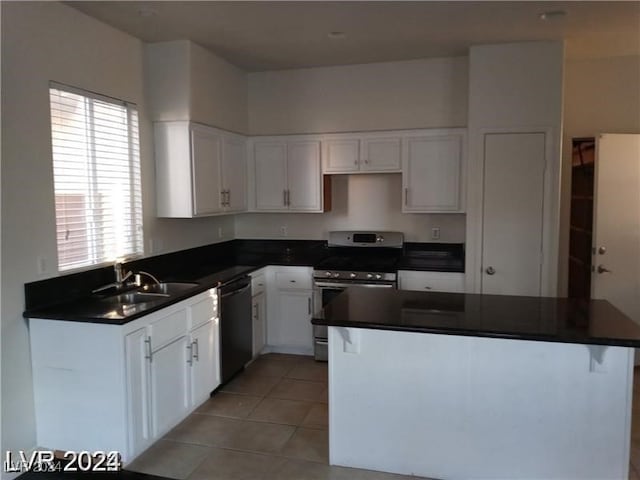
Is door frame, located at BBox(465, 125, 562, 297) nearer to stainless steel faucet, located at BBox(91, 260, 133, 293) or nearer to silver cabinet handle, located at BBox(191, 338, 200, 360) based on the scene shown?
silver cabinet handle, located at BBox(191, 338, 200, 360)

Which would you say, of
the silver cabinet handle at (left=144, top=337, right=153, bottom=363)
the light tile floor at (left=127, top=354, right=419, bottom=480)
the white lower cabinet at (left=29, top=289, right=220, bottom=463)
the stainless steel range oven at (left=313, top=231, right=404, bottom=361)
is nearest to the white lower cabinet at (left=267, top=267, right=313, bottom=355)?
the stainless steel range oven at (left=313, top=231, right=404, bottom=361)

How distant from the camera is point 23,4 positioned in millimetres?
2762

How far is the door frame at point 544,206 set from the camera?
157 inches

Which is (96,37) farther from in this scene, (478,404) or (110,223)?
(478,404)

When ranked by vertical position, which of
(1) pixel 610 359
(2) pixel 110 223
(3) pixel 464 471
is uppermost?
(2) pixel 110 223

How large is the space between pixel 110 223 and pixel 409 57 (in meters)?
2.85

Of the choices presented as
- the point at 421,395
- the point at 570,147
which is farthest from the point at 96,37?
the point at 570,147

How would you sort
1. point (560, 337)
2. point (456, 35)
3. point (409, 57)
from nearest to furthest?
point (560, 337) → point (456, 35) → point (409, 57)

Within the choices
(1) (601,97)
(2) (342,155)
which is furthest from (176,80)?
(1) (601,97)

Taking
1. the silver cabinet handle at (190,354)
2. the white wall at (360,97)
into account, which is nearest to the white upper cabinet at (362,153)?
the white wall at (360,97)

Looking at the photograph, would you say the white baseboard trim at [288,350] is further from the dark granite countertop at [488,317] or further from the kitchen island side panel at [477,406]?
the kitchen island side panel at [477,406]

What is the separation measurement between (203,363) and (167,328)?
1.87 feet

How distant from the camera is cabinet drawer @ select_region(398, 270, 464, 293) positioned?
429 cm

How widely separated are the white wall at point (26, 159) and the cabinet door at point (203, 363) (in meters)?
0.98
